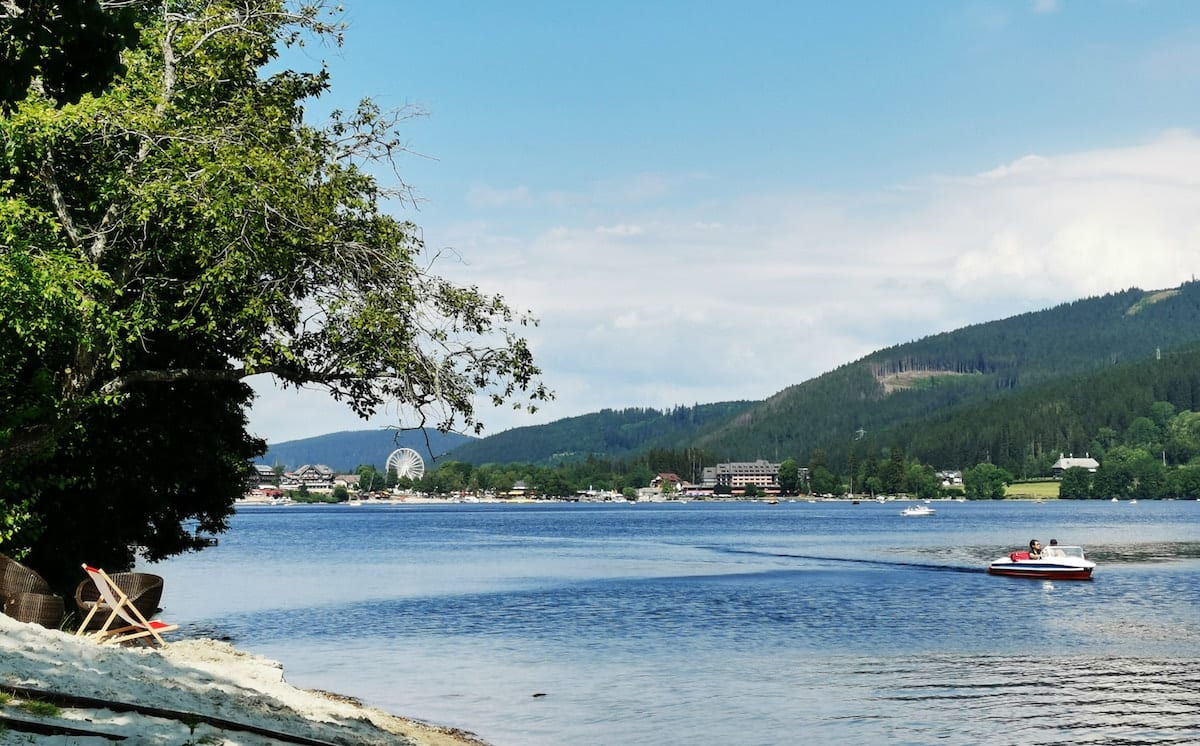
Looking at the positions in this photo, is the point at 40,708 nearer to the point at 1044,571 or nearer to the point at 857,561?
the point at 1044,571

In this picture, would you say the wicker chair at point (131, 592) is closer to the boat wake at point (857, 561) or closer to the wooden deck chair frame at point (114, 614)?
the wooden deck chair frame at point (114, 614)

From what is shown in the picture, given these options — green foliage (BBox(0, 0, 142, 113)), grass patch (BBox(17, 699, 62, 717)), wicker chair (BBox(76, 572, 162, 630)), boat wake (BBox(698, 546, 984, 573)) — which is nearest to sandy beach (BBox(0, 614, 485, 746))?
grass patch (BBox(17, 699, 62, 717))

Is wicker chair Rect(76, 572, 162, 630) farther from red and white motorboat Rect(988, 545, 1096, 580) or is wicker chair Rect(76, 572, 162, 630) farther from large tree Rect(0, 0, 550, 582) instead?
red and white motorboat Rect(988, 545, 1096, 580)

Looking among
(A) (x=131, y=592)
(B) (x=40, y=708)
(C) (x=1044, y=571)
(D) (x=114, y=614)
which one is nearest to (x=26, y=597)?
(D) (x=114, y=614)

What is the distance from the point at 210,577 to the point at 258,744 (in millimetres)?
65124

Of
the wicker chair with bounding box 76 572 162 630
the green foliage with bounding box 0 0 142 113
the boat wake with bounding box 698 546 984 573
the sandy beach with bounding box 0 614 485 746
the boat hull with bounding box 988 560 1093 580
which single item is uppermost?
the green foliage with bounding box 0 0 142 113

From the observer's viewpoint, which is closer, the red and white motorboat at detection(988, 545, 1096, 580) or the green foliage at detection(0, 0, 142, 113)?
the green foliage at detection(0, 0, 142, 113)

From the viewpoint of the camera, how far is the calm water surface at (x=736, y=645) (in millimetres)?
26000

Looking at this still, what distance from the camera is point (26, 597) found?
842 inches

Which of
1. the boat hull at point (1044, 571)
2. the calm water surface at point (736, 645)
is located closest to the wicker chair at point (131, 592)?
the calm water surface at point (736, 645)

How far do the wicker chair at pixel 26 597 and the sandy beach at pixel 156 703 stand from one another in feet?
5.49

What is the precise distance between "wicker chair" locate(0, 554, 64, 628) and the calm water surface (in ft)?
28.6

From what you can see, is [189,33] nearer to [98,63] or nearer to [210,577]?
[98,63]

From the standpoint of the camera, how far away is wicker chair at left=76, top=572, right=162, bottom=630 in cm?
2344
